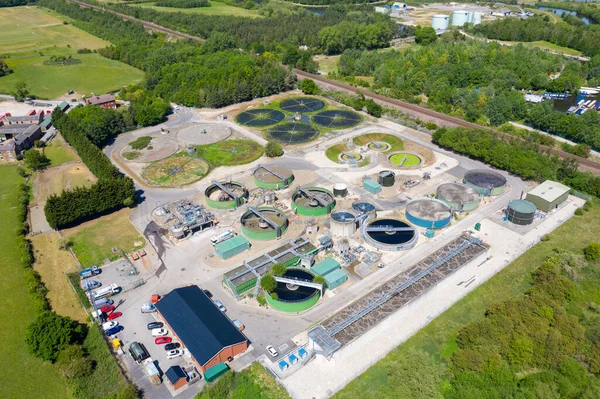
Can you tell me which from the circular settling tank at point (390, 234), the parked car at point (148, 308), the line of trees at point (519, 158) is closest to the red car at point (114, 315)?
the parked car at point (148, 308)

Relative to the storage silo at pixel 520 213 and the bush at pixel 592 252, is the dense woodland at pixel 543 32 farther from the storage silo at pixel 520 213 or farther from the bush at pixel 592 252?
the bush at pixel 592 252

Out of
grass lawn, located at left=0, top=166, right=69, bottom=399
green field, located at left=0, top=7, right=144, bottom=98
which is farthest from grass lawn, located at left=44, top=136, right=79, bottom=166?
green field, located at left=0, top=7, right=144, bottom=98

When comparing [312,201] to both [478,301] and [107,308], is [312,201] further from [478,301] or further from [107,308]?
[107,308]

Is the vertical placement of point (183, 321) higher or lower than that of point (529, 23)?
lower

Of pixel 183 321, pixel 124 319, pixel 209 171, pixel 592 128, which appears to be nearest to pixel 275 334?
pixel 183 321

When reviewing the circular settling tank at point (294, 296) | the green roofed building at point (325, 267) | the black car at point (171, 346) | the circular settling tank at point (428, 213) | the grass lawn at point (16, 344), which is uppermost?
the circular settling tank at point (428, 213)

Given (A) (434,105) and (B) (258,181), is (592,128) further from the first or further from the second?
(B) (258,181)
